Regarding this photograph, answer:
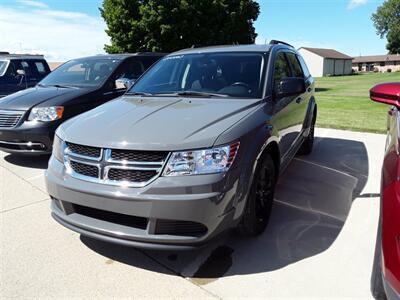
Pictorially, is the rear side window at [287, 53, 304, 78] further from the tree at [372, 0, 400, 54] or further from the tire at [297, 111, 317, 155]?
the tree at [372, 0, 400, 54]

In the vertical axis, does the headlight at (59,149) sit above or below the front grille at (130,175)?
above

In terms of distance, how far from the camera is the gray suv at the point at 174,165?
2.60 m

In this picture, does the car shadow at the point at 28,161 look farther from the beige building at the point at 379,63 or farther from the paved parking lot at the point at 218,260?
the beige building at the point at 379,63

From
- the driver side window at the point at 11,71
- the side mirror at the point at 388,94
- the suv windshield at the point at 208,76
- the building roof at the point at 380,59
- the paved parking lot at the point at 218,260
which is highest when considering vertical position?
the building roof at the point at 380,59

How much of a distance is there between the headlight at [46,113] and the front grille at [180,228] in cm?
364

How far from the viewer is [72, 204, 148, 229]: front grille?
2750mm

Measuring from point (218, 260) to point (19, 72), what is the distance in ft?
30.6

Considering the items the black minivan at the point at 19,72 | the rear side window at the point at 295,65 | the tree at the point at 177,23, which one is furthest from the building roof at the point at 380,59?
the rear side window at the point at 295,65

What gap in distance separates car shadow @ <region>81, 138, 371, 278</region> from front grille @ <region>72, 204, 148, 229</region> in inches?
18.1

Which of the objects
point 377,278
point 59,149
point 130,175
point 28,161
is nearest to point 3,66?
point 28,161

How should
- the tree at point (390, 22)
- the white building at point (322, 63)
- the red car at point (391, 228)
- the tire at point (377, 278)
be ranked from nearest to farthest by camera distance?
the red car at point (391, 228), the tire at point (377, 278), the white building at point (322, 63), the tree at point (390, 22)

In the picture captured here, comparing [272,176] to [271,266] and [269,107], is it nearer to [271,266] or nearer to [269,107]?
[269,107]

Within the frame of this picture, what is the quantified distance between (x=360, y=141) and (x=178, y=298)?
593cm

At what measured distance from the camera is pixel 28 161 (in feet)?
20.1
